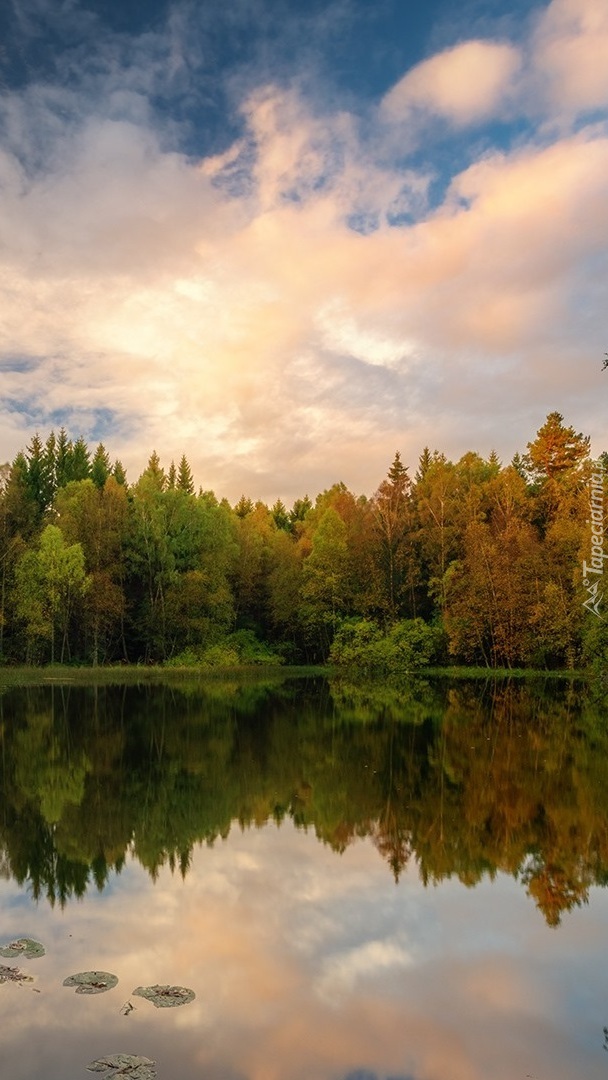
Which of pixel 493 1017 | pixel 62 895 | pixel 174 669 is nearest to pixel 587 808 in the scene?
pixel 493 1017

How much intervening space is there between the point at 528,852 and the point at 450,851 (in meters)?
1.10

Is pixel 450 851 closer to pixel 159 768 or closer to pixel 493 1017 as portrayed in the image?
pixel 493 1017

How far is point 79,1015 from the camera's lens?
6863 mm

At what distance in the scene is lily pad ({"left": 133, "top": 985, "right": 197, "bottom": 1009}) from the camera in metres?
7.12

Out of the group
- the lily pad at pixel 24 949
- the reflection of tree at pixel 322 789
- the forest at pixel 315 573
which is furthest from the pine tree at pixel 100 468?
the lily pad at pixel 24 949

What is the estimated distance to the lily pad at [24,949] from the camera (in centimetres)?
814

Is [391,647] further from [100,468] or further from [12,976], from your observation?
[12,976]

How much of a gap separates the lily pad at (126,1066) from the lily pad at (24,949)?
228cm

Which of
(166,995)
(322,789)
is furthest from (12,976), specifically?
(322,789)

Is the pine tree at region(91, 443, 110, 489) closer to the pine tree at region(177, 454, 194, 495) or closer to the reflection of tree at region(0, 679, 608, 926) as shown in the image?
the pine tree at region(177, 454, 194, 495)


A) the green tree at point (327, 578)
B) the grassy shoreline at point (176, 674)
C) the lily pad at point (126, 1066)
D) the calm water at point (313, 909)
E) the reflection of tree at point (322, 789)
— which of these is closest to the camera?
the lily pad at point (126, 1066)

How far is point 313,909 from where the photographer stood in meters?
9.62

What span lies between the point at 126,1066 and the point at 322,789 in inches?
410

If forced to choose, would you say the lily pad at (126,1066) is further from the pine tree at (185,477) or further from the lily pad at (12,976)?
the pine tree at (185,477)
